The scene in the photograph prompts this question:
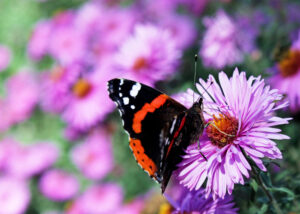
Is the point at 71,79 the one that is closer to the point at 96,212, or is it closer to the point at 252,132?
the point at 96,212

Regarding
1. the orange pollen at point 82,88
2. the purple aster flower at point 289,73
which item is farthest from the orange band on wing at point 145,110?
the orange pollen at point 82,88

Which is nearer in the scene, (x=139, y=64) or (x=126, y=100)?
(x=126, y=100)

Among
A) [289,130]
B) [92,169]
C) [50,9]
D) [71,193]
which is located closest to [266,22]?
[289,130]

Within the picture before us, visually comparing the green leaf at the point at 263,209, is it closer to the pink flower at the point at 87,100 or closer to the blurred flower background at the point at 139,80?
the blurred flower background at the point at 139,80

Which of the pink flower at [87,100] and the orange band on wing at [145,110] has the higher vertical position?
the pink flower at [87,100]

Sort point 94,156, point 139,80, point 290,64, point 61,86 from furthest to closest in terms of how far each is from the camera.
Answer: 1. point 94,156
2. point 61,86
3. point 139,80
4. point 290,64

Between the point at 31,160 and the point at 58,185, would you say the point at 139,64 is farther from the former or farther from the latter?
the point at 31,160

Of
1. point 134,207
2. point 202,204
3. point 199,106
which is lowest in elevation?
point 202,204

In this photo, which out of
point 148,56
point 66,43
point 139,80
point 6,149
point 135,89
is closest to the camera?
point 135,89

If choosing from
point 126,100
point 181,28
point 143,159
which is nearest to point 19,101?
point 181,28
